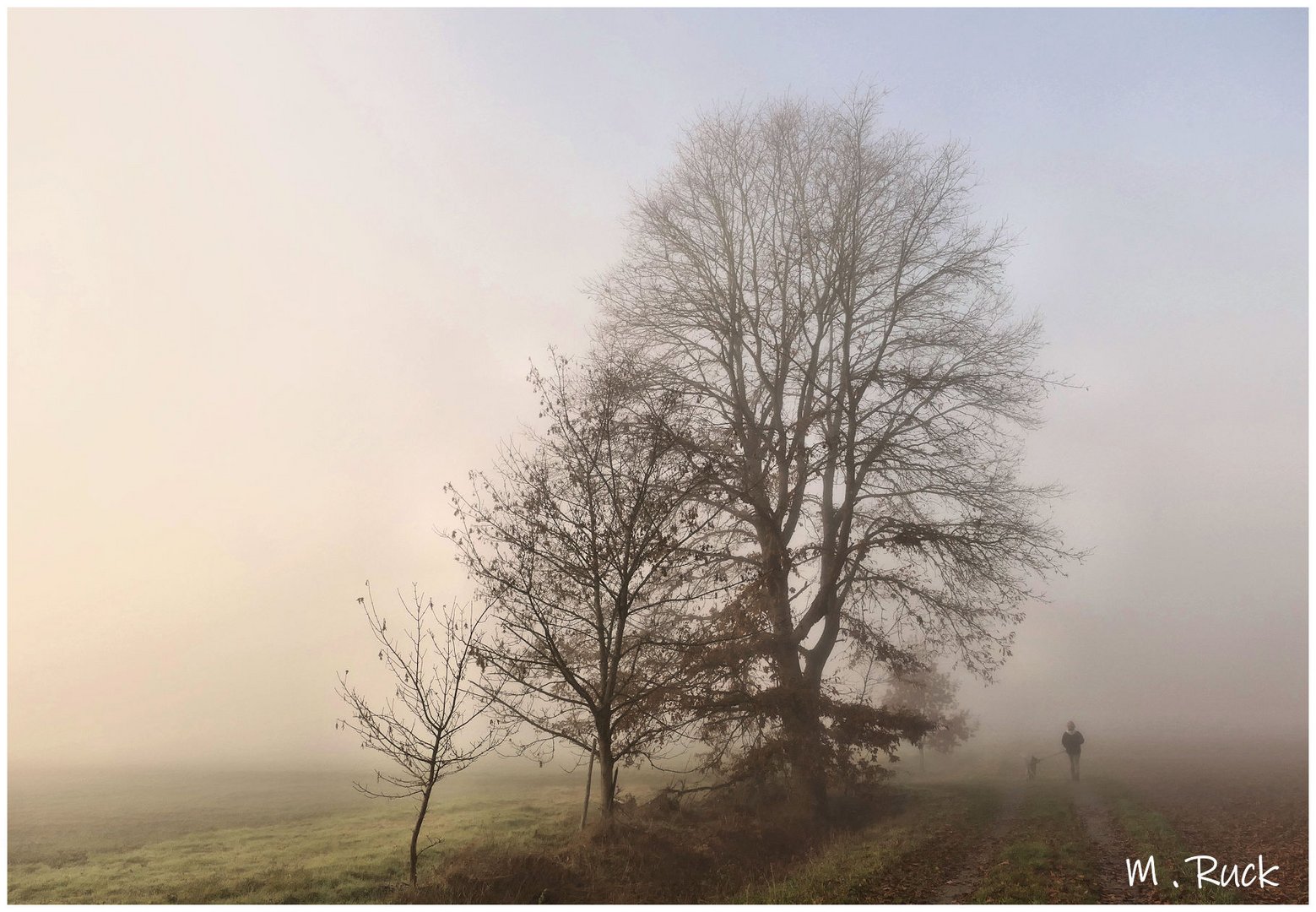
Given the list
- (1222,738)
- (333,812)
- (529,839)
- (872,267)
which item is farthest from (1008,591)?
(1222,738)

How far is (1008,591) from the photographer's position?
15875 mm

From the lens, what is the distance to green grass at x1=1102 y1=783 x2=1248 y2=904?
31.9 ft

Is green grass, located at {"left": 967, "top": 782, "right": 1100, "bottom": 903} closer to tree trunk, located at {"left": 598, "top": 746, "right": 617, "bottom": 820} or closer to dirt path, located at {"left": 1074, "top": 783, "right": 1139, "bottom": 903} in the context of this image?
dirt path, located at {"left": 1074, "top": 783, "right": 1139, "bottom": 903}

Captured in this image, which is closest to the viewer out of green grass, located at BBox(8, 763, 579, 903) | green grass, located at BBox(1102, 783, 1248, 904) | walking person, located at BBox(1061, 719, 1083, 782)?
green grass, located at BBox(1102, 783, 1248, 904)

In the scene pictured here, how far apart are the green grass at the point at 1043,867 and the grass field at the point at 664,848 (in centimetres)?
4

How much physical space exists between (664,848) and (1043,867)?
570cm

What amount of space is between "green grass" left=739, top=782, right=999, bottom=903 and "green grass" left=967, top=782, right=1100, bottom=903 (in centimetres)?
72

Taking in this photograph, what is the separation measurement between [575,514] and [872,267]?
1040 cm

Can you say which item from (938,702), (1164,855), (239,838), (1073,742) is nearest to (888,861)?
(1164,855)

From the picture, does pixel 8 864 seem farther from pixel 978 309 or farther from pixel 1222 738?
pixel 1222 738

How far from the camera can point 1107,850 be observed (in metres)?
12.0

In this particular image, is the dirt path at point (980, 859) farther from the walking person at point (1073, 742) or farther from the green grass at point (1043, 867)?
the walking person at point (1073, 742)

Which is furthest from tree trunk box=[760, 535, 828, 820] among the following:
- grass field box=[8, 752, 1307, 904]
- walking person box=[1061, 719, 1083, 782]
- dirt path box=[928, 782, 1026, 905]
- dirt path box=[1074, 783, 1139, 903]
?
walking person box=[1061, 719, 1083, 782]

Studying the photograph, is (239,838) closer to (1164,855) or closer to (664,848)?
(664,848)
